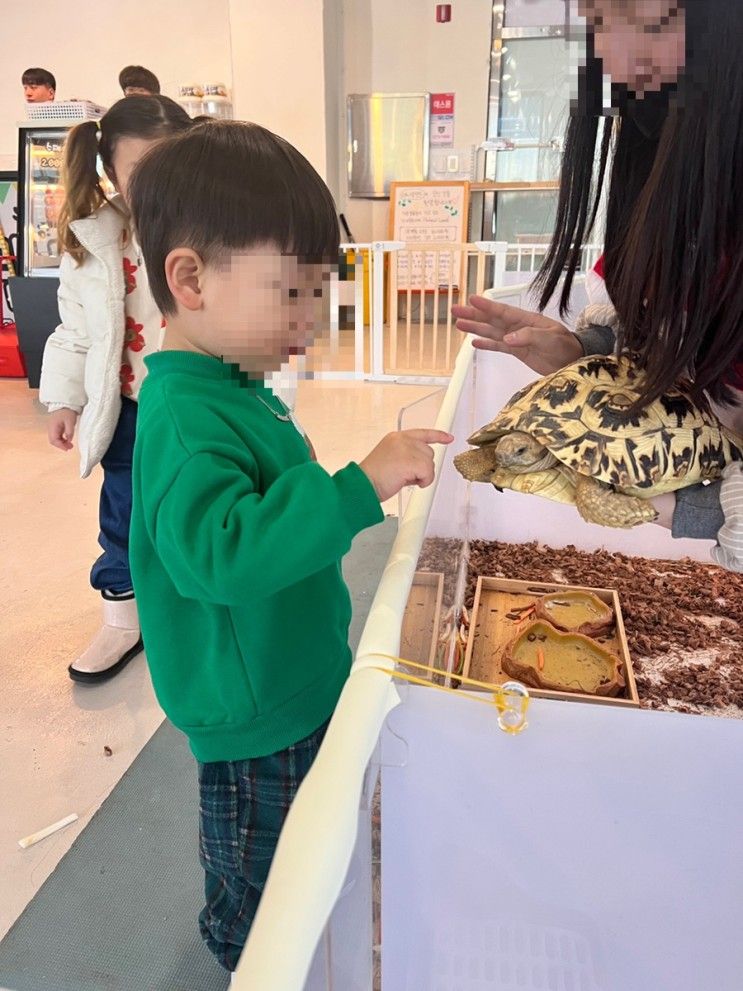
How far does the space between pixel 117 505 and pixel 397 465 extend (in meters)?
1.05

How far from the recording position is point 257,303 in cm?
62

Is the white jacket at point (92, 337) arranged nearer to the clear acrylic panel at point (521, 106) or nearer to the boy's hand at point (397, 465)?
the boy's hand at point (397, 465)

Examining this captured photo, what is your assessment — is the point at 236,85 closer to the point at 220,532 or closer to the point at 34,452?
the point at 34,452

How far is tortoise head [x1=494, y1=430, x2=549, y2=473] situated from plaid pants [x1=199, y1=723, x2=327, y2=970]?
37cm

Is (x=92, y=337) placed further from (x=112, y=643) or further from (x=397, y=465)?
(x=397, y=465)

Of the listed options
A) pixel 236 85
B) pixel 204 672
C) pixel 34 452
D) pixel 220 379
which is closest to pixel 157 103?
pixel 220 379

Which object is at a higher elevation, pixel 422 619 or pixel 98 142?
pixel 98 142

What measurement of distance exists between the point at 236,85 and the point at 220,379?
5.34m

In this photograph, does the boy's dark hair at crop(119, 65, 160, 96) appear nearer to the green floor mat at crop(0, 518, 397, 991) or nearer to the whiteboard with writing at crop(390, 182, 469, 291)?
the green floor mat at crop(0, 518, 397, 991)

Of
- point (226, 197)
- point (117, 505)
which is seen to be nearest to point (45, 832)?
point (117, 505)

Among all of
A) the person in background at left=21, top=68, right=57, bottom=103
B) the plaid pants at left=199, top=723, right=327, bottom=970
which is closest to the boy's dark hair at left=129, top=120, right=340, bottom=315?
the plaid pants at left=199, top=723, right=327, bottom=970

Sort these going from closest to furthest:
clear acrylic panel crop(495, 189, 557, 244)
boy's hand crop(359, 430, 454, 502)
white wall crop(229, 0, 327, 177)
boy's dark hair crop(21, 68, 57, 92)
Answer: boy's hand crop(359, 430, 454, 502) → boy's dark hair crop(21, 68, 57, 92) → white wall crop(229, 0, 327, 177) → clear acrylic panel crop(495, 189, 557, 244)

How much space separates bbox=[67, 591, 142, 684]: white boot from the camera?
5.35 feet

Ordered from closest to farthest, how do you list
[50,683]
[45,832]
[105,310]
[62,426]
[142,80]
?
[45,832], [105,310], [62,426], [50,683], [142,80]
